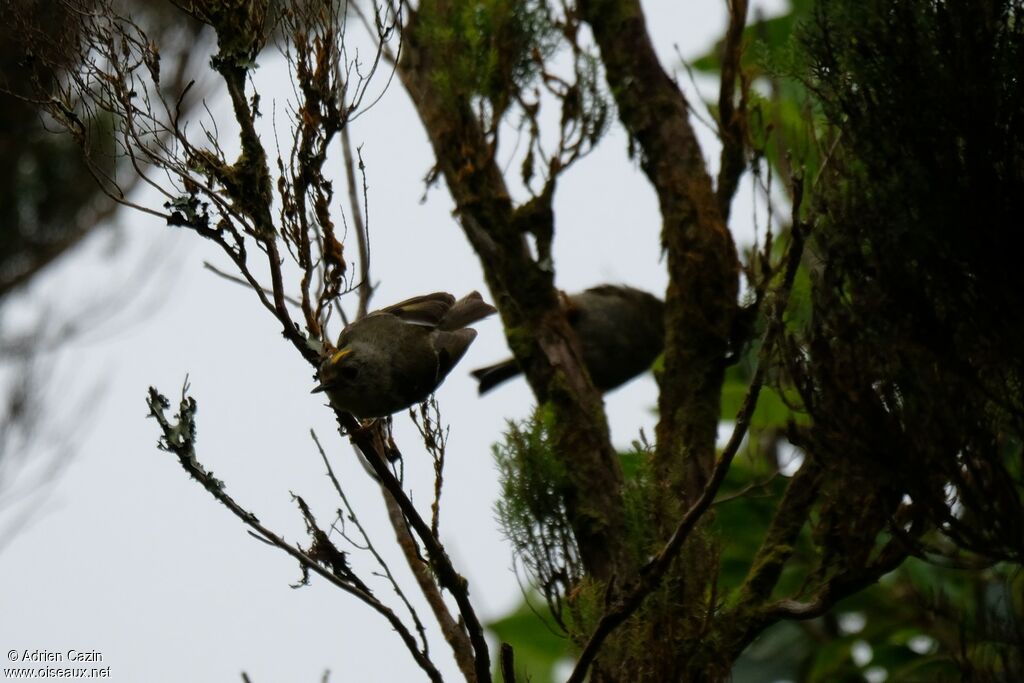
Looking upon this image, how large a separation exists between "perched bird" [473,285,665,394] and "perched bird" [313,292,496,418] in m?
1.61

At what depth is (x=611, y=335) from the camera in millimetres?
5590

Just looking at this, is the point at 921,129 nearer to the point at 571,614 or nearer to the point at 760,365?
the point at 760,365

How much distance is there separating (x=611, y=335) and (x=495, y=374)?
0.56 m

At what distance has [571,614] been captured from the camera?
3.10 metres

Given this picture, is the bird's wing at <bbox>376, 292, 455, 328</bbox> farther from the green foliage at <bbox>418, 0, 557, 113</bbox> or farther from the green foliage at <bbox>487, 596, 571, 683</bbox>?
the green foliage at <bbox>487, 596, 571, 683</bbox>

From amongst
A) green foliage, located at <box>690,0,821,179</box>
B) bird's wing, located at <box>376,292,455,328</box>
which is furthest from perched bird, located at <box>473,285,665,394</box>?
bird's wing, located at <box>376,292,455,328</box>

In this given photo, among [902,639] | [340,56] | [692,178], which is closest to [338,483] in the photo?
[340,56]

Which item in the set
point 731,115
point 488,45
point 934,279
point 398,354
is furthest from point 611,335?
point 934,279

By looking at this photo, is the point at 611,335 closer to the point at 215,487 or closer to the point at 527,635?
the point at 527,635

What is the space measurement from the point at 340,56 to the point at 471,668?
5.08 ft

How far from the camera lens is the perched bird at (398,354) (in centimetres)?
307

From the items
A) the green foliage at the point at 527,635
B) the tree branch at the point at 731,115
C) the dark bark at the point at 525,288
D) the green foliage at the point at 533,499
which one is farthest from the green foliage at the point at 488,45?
the green foliage at the point at 527,635

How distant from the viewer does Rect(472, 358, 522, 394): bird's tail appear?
18.1 feet

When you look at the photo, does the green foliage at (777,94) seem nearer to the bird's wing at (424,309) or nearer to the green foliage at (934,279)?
the green foliage at (934,279)
